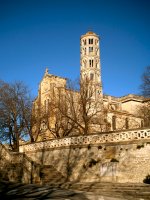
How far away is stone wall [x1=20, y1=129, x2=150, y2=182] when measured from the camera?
17.6 m

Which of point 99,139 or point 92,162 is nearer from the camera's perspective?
point 92,162

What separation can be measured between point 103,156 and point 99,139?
1.37m

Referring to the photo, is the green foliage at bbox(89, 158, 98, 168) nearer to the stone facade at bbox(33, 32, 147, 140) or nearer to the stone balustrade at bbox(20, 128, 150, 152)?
the stone balustrade at bbox(20, 128, 150, 152)

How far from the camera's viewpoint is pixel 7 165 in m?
21.7

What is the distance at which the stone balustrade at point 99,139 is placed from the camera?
1802 cm

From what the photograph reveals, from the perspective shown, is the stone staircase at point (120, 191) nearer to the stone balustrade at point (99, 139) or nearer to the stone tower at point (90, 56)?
the stone balustrade at point (99, 139)

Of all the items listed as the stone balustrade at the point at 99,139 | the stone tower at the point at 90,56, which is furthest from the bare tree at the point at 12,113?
the stone tower at the point at 90,56

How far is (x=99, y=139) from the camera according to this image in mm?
20328

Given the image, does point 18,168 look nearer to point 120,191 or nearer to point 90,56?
point 120,191

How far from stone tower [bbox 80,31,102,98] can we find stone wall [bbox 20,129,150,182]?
129 ft

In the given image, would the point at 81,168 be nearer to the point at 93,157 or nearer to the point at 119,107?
the point at 93,157

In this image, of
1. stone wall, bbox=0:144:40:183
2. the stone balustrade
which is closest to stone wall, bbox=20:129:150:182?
the stone balustrade

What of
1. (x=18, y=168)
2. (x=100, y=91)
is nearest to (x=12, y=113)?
(x=18, y=168)

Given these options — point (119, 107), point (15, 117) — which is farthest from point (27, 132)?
point (119, 107)
